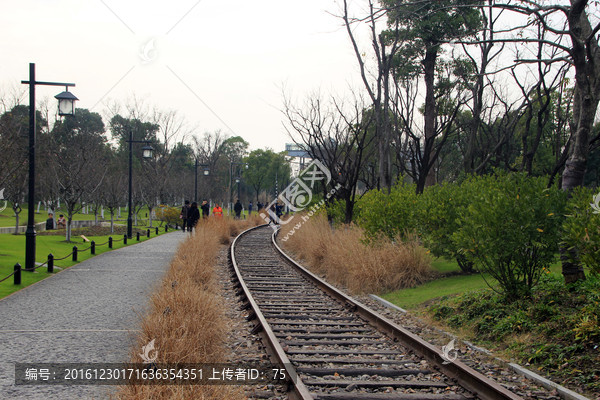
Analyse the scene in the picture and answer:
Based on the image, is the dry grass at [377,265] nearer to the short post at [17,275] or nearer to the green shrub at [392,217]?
the green shrub at [392,217]

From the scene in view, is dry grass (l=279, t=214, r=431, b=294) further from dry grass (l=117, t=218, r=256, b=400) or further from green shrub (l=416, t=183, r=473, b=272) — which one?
dry grass (l=117, t=218, r=256, b=400)

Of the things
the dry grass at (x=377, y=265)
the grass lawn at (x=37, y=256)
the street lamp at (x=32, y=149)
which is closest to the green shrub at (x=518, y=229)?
the dry grass at (x=377, y=265)

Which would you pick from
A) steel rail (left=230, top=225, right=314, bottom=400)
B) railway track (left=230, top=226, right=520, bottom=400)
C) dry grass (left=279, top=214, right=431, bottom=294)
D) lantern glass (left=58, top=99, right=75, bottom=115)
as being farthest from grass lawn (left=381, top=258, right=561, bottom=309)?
lantern glass (left=58, top=99, right=75, bottom=115)

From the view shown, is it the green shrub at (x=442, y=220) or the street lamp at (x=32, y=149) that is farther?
the street lamp at (x=32, y=149)

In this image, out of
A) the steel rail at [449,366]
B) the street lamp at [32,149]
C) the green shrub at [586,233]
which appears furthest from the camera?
the street lamp at [32,149]

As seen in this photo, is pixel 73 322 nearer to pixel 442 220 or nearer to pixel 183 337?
pixel 183 337

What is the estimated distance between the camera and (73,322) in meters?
8.41

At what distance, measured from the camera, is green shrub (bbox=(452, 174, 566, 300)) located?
7824mm

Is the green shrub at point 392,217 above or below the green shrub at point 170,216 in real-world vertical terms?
above

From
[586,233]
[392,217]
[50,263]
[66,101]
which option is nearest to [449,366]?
[586,233]

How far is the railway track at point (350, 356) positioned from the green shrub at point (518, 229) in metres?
1.95

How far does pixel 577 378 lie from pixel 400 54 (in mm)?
21574

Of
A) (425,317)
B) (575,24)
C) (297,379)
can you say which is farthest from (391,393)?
(575,24)

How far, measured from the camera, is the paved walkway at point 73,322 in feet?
18.0
